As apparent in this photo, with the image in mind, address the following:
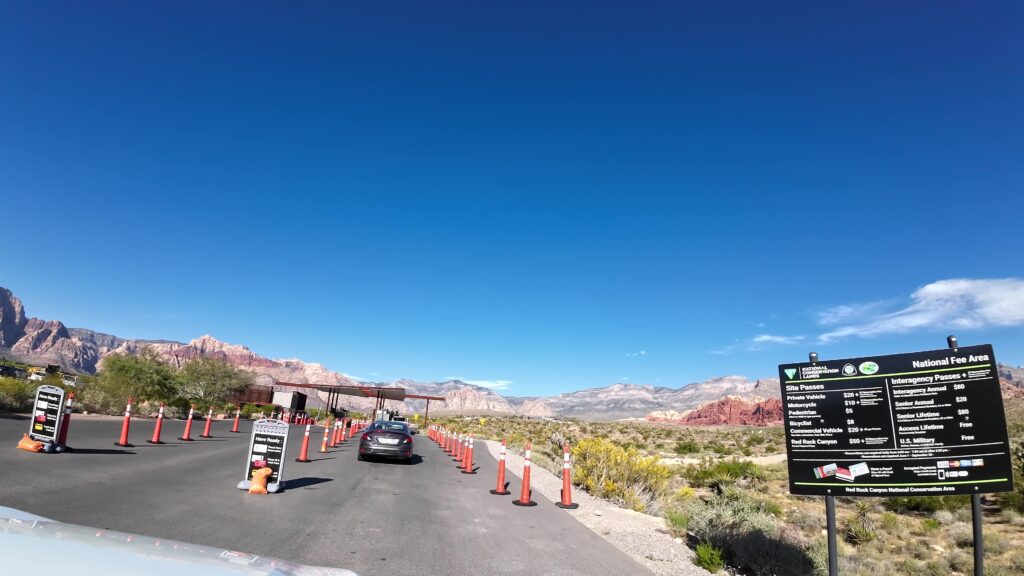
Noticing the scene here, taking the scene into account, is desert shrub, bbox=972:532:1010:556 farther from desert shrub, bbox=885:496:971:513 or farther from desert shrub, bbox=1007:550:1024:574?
desert shrub, bbox=885:496:971:513

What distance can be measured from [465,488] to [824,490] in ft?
30.0

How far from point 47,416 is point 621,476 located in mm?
13449

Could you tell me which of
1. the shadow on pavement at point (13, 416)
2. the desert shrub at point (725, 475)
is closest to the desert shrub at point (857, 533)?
the desert shrub at point (725, 475)

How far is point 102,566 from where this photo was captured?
7.47ft

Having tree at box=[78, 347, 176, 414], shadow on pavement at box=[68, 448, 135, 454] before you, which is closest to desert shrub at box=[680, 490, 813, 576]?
shadow on pavement at box=[68, 448, 135, 454]

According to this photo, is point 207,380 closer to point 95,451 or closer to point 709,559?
Result: point 95,451

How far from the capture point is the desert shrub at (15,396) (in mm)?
21125

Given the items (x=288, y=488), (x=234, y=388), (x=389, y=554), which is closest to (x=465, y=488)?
(x=288, y=488)

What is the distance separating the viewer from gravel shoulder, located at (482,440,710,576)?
770 cm

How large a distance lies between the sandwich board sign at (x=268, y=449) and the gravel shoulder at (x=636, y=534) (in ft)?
18.6

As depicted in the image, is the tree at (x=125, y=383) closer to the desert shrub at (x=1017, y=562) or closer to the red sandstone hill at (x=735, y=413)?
the desert shrub at (x=1017, y=562)

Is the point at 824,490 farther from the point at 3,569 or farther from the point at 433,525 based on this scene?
the point at 3,569

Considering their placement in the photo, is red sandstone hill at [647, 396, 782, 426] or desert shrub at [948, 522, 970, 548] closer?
desert shrub at [948, 522, 970, 548]

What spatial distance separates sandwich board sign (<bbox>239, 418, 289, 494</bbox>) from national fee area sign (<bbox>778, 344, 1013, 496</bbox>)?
858cm
